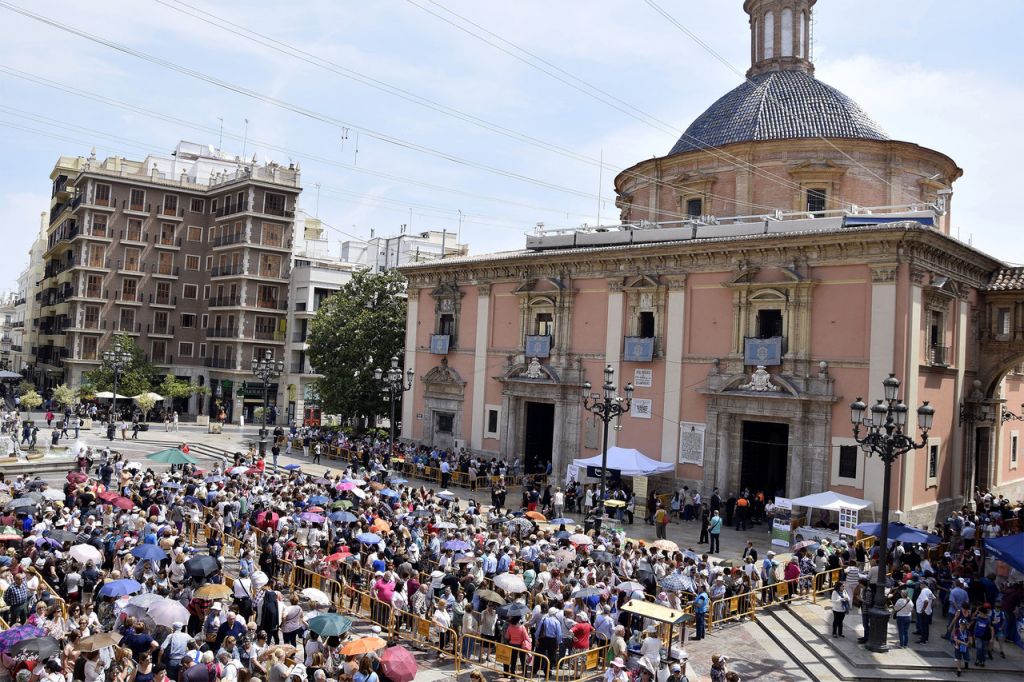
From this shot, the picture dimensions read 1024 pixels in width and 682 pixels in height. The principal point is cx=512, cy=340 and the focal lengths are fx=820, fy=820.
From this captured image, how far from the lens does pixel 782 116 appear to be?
34312 mm

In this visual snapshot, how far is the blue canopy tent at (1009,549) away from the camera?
16.9m

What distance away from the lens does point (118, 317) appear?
62.2m

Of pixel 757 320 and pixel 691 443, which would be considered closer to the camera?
pixel 757 320

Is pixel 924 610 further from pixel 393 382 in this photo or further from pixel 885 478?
pixel 393 382

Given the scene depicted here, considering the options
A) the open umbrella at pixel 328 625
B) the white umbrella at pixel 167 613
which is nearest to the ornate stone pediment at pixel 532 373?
the open umbrella at pixel 328 625

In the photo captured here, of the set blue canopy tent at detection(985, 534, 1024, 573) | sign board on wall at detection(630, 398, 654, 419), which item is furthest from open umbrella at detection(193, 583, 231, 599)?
sign board on wall at detection(630, 398, 654, 419)

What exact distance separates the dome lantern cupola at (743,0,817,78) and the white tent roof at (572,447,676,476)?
67.3 ft

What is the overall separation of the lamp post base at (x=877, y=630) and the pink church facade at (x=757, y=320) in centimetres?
1067

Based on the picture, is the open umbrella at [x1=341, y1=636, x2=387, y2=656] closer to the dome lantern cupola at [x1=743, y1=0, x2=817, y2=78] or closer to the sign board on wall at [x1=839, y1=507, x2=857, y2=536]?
the sign board on wall at [x1=839, y1=507, x2=857, y2=536]

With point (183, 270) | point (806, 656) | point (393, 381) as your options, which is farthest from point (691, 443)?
point (183, 270)

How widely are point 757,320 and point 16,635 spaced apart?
24.4 m

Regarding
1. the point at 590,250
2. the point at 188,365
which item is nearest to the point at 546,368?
the point at 590,250

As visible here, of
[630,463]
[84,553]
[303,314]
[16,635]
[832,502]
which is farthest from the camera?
[303,314]

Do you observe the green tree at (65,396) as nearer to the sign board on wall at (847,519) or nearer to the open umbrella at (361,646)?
the sign board on wall at (847,519)
